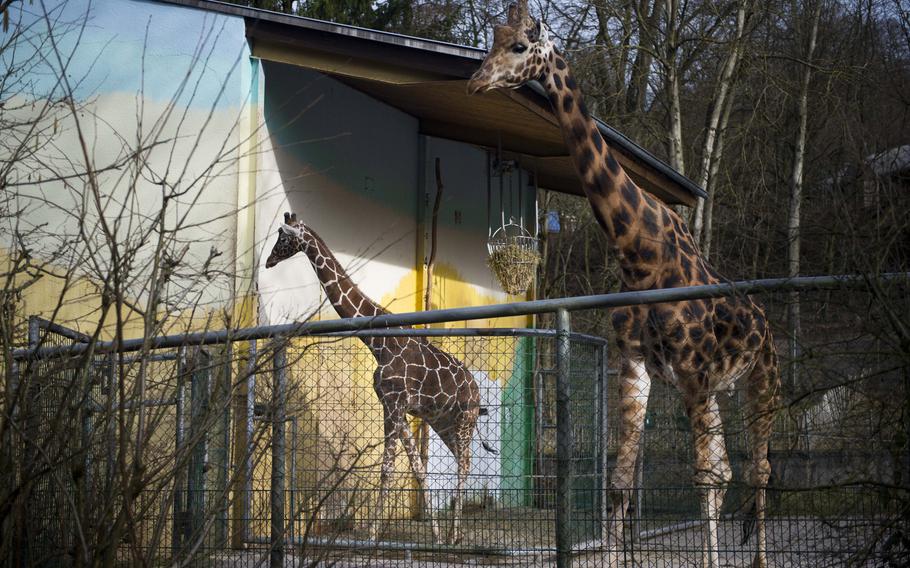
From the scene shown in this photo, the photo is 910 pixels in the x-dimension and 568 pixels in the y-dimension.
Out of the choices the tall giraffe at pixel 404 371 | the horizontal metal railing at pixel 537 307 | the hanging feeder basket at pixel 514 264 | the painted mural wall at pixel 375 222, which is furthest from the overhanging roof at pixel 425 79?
the horizontal metal railing at pixel 537 307

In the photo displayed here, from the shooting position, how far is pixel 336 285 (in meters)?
8.59

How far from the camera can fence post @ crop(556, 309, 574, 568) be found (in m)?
5.03

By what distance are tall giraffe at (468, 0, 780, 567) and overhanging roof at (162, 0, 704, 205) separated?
0.54m

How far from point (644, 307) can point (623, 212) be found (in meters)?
0.69

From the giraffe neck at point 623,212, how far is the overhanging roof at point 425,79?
20.5 inches

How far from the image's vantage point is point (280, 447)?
5668 mm

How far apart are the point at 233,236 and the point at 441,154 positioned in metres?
3.72

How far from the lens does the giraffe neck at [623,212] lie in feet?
22.8

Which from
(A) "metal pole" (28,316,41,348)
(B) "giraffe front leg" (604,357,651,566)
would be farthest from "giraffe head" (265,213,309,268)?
(B) "giraffe front leg" (604,357,651,566)

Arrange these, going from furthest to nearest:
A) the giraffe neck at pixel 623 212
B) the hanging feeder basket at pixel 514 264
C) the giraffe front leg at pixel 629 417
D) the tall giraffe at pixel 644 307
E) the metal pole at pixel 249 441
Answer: the hanging feeder basket at pixel 514 264
the giraffe neck at pixel 623 212
the tall giraffe at pixel 644 307
the giraffe front leg at pixel 629 417
the metal pole at pixel 249 441

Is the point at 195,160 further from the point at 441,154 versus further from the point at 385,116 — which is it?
the point at 441,154

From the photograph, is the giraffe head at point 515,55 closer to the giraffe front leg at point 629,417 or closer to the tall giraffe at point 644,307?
the tall giraffe at point 644,307

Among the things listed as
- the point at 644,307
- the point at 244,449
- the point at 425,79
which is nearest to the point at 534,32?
the point at 425,79

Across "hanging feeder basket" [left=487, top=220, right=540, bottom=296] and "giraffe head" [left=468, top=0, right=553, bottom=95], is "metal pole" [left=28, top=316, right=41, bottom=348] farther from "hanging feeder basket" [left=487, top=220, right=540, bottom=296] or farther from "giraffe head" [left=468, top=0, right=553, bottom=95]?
"hanging feeder basket" [left=487, top=220, right=540, bottom=296]
